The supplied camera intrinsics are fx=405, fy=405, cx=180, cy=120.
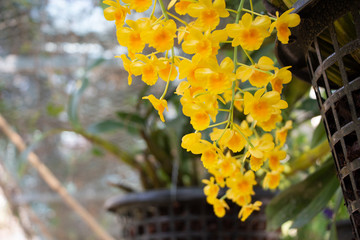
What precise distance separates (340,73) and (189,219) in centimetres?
52

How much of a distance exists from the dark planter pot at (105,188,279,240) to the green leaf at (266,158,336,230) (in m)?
0.18

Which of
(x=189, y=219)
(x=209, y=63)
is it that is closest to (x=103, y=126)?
(x=189, y=219)

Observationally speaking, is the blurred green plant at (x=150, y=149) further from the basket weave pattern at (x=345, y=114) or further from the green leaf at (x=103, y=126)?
the basket weave pattern at (x=345, y=114)

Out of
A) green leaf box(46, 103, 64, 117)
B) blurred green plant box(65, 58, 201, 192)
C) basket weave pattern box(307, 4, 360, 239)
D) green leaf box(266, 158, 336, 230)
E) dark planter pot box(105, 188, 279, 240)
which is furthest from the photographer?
green leaf box(46, 103, 64, 117)

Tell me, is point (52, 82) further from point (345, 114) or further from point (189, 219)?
point (345, 114)

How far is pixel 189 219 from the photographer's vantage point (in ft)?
2.60

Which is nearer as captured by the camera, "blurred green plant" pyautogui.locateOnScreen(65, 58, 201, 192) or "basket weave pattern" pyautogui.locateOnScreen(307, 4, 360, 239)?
"basket weave pattern" pyautogui.locateOnScreen(307, 4, 360, 239)

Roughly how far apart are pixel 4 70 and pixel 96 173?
578mm

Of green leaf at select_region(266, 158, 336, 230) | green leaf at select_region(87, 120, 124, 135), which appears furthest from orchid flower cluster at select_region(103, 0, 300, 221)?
green leaf at select_region(87, 120, 124, 135)

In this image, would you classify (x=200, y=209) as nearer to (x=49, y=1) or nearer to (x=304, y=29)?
(x=304, y=29)

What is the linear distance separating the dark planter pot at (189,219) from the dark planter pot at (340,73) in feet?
1.49

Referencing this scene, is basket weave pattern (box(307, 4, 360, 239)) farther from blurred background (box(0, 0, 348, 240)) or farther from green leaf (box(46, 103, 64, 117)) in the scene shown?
green leaf (box(46, 103, 64, 117))

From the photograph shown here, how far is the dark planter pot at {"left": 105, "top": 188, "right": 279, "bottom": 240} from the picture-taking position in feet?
2.59

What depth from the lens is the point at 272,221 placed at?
2.00 feet
